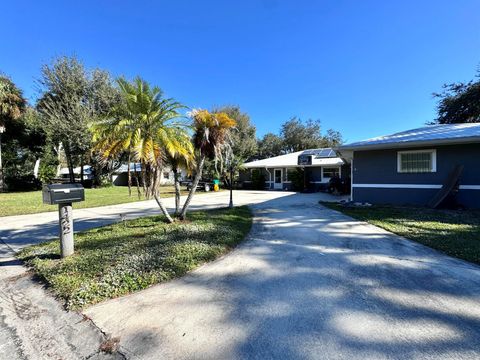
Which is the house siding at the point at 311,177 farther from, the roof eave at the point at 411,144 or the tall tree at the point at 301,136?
the tall tree at the point at 301,136

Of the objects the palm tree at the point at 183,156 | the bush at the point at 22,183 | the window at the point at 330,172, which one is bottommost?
the bush at the point at 22,183

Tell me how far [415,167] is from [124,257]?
10660 mm

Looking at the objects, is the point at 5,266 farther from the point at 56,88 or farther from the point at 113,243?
the point at 56,88

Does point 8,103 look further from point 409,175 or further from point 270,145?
point 270,145

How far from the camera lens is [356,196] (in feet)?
36.3

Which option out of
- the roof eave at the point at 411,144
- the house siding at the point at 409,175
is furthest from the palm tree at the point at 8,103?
the house siding at the point at 409,175

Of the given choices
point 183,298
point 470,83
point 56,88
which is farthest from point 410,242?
point 56,88

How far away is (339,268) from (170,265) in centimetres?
255

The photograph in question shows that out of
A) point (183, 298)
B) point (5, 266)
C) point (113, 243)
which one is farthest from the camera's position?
point (113, 243)

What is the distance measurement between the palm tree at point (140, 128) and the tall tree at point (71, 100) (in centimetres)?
1832

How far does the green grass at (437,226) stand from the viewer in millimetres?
4578

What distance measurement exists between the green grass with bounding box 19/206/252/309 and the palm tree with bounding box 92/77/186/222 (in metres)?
1.67

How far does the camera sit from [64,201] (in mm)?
3986

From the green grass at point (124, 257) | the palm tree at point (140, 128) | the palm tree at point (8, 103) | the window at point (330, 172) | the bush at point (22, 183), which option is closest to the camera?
the green grass at point (124, 257)
